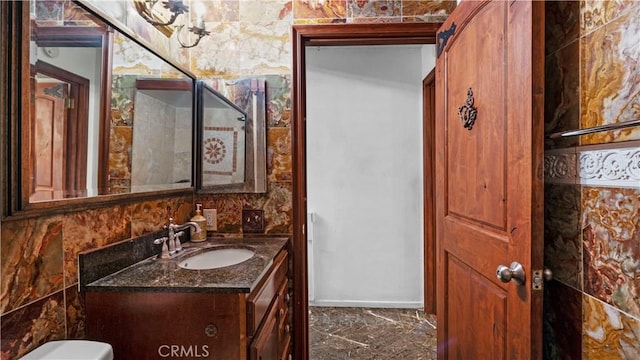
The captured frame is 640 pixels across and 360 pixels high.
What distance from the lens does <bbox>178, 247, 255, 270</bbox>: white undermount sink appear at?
4.63 feet

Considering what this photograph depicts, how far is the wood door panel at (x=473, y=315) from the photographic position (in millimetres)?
1129

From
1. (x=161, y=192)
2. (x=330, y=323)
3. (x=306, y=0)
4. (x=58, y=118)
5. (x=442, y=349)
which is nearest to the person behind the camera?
(x=58, y=118)

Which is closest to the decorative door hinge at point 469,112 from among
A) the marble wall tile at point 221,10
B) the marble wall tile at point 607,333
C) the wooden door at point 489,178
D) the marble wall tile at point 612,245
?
the wooden door at point 489,178

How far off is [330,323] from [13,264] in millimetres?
2312

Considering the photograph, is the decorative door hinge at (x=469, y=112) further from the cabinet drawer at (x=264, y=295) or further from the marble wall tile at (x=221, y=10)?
the marble wall tile at (x=221, y=10)

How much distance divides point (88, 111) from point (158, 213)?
0.60m

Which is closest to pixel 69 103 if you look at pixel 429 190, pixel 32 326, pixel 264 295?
pixel 32 326

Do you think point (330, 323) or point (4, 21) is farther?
point (330, 323)

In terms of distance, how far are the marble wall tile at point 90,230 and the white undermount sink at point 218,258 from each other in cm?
29

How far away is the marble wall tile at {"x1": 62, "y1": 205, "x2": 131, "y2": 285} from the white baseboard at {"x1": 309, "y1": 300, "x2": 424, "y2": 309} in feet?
7.01

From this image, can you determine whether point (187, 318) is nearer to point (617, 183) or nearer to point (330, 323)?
point (617, 183)

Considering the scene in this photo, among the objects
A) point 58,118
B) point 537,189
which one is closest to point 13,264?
point 58,118

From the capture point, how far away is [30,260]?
2.69 ft

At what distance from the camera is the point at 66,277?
0.94 meters
